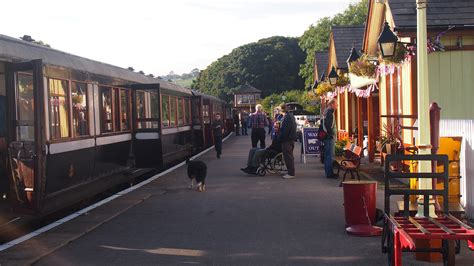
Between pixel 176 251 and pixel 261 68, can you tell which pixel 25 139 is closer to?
pixel 176 251

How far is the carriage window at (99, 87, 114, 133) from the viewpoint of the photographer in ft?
39.1

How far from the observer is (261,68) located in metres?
105

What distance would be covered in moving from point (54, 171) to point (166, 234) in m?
2.36

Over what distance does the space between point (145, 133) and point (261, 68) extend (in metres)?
92.1

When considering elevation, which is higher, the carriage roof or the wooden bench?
the carriage roof

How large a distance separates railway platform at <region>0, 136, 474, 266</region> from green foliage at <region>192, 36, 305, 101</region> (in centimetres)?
8586

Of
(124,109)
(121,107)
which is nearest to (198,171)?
(121,107)

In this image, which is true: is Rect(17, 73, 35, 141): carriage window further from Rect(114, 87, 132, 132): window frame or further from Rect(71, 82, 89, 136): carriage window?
Rect(114, 87, 132, 132): window frame

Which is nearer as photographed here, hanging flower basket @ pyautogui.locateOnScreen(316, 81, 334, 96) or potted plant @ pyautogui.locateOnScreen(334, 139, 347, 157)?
potted plant @ pyautogui.locateOnScreen(334, 139, 347, 157)

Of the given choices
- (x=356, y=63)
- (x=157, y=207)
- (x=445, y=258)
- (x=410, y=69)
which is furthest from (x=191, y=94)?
(x=445, y=258)

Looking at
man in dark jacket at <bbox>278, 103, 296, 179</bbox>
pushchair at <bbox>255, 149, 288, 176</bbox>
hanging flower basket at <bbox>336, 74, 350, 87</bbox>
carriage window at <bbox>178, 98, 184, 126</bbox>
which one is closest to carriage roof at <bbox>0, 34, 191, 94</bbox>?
man in dark jacket at <bbox>278, 103, 296, 179</bbox>

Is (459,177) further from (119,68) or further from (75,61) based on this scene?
(119,68)

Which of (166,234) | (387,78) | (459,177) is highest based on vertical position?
(387,78)

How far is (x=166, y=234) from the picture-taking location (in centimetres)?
808
